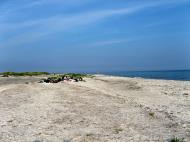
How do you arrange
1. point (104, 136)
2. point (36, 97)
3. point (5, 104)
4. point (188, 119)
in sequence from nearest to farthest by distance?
1. point (104, 136)
2. point (188, 119)
3. point (5, 104)
4. point (36, 97)

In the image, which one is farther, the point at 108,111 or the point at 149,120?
the point at 108,111

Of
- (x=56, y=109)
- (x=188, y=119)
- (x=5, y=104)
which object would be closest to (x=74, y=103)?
(x=56, y=109)

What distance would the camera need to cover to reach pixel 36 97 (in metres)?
22.5

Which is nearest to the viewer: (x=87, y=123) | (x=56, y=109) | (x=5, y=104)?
(x=87, y=123)

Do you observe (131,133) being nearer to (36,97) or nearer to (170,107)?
(170,107)

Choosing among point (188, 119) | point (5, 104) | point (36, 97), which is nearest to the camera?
point (188, 119)

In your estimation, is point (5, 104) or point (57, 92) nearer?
point (5, 104)

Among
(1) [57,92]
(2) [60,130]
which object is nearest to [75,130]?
(2) [60,130]

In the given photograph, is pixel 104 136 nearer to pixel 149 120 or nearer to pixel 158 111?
pixel 149 120

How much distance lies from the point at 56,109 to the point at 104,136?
5127 mm

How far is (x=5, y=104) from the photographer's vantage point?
2025 cm

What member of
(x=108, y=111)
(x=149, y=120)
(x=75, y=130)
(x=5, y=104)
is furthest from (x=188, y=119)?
(x=5, y=104)

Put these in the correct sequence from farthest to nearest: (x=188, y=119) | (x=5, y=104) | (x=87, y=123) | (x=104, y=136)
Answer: (x=5, y=104) → (x=188, y=119) → (x=87, y=123) → (x=104, y=136)

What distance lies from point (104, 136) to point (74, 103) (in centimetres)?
667
